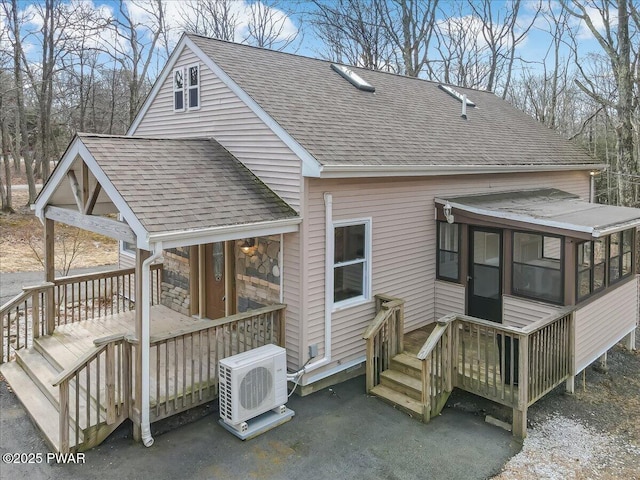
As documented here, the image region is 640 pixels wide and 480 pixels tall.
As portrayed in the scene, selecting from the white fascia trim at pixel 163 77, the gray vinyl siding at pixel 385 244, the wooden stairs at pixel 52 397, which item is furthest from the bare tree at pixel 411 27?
the wooden stairs at pixel 52 397

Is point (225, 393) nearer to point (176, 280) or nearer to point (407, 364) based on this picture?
point (407, 364)

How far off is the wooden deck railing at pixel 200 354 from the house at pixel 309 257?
4 cm

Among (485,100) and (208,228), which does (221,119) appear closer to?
(208,228)

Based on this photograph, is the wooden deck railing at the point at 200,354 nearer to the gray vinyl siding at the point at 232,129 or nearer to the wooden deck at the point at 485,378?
the gray vinyl siding at the point at 232,129

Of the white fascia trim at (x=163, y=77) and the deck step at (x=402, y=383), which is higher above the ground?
the white fascia trim at (x=163, y=77)

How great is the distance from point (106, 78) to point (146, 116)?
66.7 feet

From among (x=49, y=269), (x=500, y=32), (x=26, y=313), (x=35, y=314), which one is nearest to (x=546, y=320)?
(x=49, y=269)

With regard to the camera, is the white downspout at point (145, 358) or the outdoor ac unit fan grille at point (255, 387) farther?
the outdoor ac unit fan grille at point (255, 387)

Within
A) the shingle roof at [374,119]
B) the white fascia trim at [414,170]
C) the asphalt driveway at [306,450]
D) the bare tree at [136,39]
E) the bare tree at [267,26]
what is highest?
the bare tree at [267,26]

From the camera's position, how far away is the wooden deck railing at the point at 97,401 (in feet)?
17.8

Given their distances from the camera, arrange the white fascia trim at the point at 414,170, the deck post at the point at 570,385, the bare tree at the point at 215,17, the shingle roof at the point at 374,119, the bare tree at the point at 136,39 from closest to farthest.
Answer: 1. the white fascia trim at the point at 414,170
2. the deck post at the point at 570,385
3. the shingle roof at the point at 374,119
4. the bare tree at the point at 136,39
5. the bare tree at the point at 215,17

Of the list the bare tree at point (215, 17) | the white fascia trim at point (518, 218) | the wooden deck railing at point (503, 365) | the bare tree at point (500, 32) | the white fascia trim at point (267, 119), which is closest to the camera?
the wooden deck railing at point (503, 365)

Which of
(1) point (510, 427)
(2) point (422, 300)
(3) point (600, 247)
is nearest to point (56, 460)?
(1) point (510, 427)

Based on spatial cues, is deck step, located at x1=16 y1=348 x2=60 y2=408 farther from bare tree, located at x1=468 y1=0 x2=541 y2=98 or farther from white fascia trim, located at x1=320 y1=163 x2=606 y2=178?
bare tree, located at x1=468 y1=0 x2=541 y2=98
